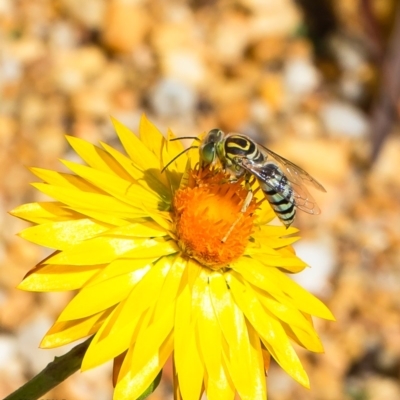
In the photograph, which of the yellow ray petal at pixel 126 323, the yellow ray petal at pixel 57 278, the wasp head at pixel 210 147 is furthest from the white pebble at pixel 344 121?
the yellow ray petal at pixel 57 278

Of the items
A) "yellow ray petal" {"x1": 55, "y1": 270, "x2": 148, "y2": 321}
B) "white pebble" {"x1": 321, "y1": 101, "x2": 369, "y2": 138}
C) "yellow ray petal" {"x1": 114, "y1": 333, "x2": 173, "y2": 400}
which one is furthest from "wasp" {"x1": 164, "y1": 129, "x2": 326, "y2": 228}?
"white pebble" {"x1": 321, "y1": 101, "x2": 369, "y2": 138}

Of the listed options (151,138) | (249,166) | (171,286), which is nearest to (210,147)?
(249,166)

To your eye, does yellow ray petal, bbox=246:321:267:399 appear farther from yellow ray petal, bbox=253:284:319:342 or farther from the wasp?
the wasp

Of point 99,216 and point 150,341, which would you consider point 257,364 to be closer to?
point 150,341

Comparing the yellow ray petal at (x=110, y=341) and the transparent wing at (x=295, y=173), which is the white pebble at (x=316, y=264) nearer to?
the transparent wing at (x=295, y=173)

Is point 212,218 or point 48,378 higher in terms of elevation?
point 212,218
